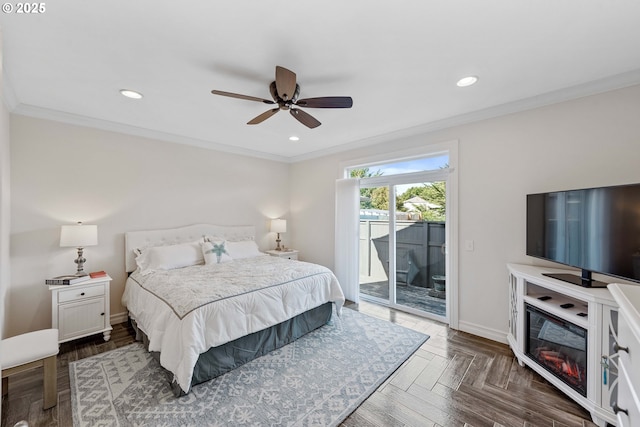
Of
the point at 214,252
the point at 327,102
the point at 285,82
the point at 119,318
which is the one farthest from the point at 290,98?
the point at 119,318

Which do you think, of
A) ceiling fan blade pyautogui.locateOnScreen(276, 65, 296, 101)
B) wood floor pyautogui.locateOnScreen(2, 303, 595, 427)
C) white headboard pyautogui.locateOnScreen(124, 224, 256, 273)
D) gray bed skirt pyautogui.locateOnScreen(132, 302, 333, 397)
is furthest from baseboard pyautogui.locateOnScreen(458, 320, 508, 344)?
white headboard pyautogui.locateOnScreen(124, 224, 256, 273)

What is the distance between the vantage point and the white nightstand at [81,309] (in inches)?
102

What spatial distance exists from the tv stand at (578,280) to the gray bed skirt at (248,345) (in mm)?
2274

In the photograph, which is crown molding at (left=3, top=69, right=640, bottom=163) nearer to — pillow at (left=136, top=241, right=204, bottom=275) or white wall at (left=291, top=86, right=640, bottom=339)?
white wall at (left=291, top=86, right=640, bottom=339)

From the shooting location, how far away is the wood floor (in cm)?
180

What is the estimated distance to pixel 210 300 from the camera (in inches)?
86.0

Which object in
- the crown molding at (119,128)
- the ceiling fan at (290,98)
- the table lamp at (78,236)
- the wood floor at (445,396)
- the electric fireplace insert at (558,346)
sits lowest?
the wood floor at (445,396)

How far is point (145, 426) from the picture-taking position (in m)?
1.72

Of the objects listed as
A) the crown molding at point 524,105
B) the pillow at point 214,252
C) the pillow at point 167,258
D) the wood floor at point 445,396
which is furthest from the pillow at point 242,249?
the crown molding at point 524,105

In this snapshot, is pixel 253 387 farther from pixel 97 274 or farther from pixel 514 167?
pixel 514 167

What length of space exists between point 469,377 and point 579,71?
2702 millimetres

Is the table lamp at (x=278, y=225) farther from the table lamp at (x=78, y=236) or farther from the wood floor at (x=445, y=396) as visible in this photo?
the wood floor at (x=445, y=396)

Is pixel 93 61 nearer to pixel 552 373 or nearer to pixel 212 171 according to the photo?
pixel 212 171

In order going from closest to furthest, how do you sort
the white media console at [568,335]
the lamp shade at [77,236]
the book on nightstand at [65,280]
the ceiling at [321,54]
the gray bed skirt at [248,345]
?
the ceiling at [321,54]
the white media console at [568,335]
the gray bed skirt at [248,345]
the book on nightstand at [65,280]
the lamp shade at [77,236]
